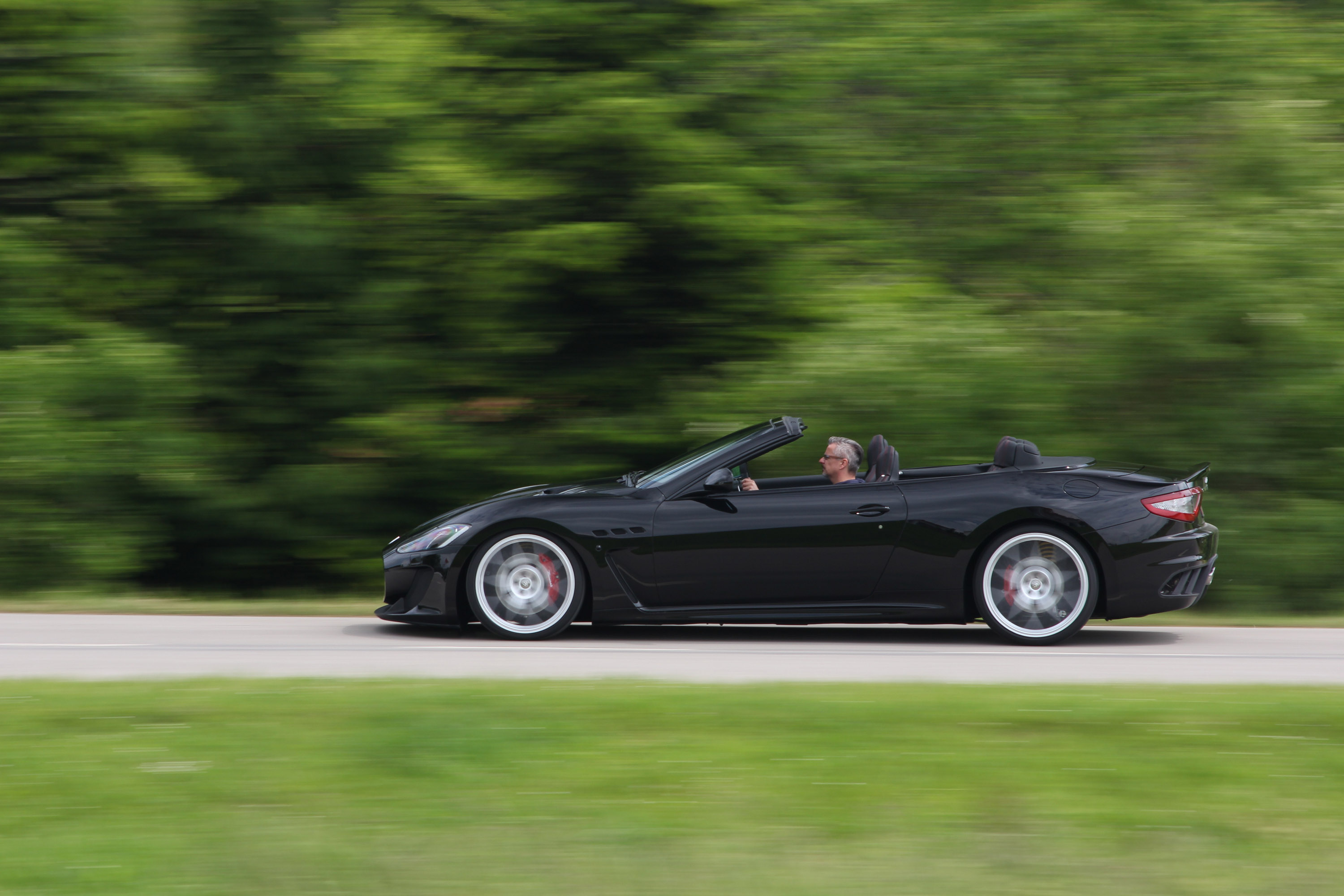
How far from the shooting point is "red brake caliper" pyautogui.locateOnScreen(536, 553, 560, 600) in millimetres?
7887

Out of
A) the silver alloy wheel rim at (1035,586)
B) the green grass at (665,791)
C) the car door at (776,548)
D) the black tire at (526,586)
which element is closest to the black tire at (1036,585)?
the silver alloy wheel rim at (1035,586)

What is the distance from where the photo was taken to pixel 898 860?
394 centimetres

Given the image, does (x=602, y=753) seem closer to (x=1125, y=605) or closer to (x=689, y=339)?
(x=1125, y=605)

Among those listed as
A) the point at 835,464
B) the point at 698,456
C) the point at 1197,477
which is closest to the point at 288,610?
the point at 698,456

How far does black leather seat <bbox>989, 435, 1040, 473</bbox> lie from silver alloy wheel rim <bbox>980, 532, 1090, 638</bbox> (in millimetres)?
447

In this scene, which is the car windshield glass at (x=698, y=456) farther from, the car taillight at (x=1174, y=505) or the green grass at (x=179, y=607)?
the green grass at (x=179, y=607)

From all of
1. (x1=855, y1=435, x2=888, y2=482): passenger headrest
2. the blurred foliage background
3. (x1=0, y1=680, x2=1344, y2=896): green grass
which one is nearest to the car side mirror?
(x1=855, y1=435, x2=888, y2=482): passenger headrest

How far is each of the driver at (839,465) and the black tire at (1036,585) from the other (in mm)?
908

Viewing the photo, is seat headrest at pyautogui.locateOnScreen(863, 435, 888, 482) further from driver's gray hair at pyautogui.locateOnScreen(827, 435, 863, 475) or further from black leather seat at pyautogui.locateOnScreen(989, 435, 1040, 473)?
black leather seat at pyautogui.locateOnScreen(989, 435, 1040, 473)

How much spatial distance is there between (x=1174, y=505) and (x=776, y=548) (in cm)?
224

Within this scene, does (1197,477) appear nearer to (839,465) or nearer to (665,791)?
(839,465)

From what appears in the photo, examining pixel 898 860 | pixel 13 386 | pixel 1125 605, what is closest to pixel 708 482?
pixel 1125 605

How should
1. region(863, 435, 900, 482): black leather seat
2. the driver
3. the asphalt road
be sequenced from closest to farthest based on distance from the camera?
1. the asphalt road
2. region(863, 435, 900, 482): black leather seat
3. the driver

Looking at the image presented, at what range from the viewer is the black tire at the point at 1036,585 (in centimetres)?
772
